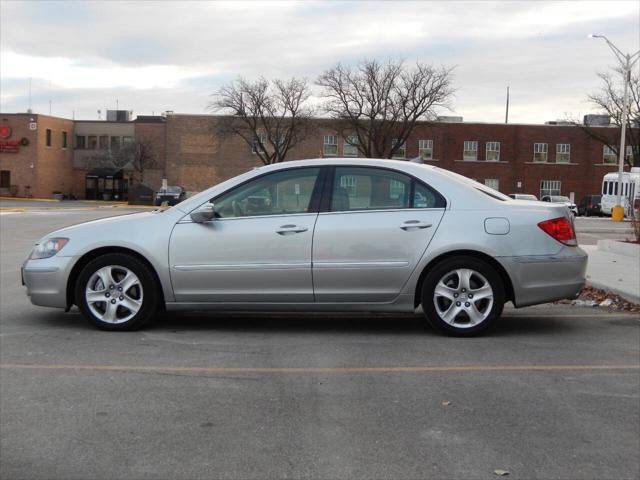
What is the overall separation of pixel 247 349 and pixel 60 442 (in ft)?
7.79

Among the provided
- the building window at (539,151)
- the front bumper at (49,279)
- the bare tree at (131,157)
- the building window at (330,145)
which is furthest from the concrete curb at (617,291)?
the bare tree at (131,157)

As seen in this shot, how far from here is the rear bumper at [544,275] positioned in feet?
22.1

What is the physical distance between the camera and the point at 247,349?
6.48 metres

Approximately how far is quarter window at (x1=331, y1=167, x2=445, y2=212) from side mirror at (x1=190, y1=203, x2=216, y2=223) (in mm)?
1142

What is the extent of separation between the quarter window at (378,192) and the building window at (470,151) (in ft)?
199

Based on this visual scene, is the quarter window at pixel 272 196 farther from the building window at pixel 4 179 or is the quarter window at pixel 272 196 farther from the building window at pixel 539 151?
the building window at pixel 4 179

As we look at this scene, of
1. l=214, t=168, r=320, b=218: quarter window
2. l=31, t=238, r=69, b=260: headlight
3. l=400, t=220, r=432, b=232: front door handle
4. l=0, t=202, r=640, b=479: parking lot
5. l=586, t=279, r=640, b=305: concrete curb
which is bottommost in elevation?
l=0, t=202, r=640, b=479: parking lot

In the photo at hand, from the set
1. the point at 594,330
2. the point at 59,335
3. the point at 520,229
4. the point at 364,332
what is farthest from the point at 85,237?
the point at 594,330

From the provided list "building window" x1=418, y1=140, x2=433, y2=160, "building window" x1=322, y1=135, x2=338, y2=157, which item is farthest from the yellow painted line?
"building window" x1=322, y1=135, x2=338, y2=157

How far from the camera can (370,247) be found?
22.1 ft

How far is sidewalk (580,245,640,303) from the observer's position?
935 cm

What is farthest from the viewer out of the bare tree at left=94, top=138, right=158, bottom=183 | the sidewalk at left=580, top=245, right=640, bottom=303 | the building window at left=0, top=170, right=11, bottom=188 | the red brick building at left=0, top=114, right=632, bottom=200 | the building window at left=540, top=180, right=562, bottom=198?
the bare tree at left=94, top=138, right=158, bottom=183

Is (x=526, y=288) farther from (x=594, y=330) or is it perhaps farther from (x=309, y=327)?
(x=309, y=327)

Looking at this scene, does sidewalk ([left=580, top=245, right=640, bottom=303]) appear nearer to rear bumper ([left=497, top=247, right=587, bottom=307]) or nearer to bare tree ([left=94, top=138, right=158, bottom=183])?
rear bumper ([left=497, top=247, right=587, bottom=307])
